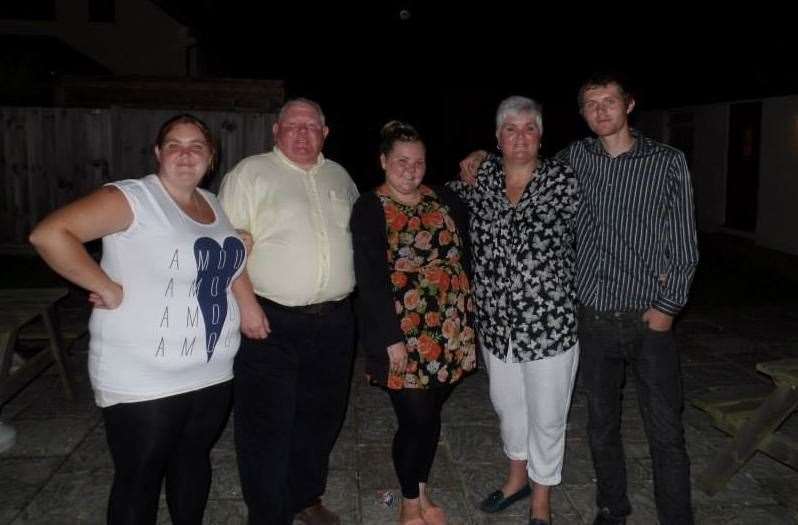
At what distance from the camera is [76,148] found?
9.45 m

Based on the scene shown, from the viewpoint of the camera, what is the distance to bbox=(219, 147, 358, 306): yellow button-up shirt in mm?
2855

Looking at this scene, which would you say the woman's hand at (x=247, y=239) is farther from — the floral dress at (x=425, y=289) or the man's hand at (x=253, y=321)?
the floral dress at (x=425, y=289)

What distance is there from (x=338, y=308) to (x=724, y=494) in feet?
7.58

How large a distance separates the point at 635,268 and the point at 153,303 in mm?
1911

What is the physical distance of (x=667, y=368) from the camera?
288 centimetres

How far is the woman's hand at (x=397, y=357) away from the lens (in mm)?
2865

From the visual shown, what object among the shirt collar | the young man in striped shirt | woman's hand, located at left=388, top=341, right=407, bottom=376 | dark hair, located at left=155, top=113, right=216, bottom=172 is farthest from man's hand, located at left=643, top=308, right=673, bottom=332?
dark hair, located at left=155, top=113, right=216, bottom=172

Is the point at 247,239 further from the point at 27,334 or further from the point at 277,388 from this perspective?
the point at 27,334

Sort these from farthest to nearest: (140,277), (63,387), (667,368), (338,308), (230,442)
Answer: (63,387), (230,442), (338,308), (667,368), (140,277)

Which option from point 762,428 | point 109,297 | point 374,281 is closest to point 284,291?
point 374,281

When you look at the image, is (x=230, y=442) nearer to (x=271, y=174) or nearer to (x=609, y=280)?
(x=271, y=174)

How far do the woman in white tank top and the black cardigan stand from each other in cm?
55

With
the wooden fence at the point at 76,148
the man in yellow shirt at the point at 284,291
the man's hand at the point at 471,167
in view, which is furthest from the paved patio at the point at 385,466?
the wooden fence at the point at 76,148

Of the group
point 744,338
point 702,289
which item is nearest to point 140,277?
point 744,338
